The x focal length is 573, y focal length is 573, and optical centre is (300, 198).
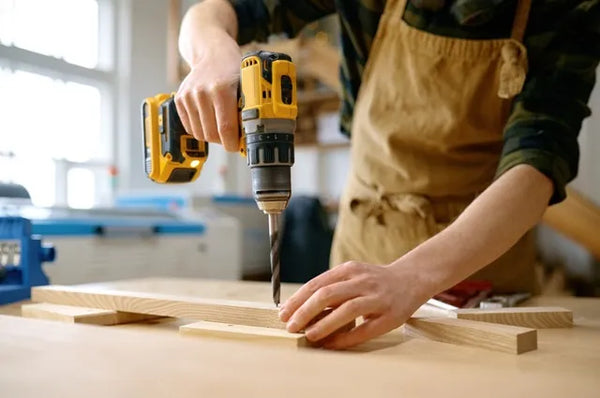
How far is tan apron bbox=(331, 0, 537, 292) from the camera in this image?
1131mm

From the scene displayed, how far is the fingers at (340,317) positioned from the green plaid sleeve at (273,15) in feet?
2.52

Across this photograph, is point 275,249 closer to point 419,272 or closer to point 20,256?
point 419,272

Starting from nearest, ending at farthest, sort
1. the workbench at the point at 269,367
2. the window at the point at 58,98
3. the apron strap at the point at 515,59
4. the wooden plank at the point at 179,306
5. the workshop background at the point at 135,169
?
1. the workbench at the point at 269,367
2. the wooden plank at the point at 179,306
3. the apron strap at the point at 515,59
4. the workshop background at the point at 135,169
5. the window at the point at 58,98

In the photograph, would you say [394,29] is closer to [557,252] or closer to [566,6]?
[566,6]

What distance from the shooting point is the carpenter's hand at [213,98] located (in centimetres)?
87

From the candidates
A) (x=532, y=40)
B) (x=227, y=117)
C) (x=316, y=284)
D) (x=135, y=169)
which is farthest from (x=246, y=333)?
(x=135, y=169)

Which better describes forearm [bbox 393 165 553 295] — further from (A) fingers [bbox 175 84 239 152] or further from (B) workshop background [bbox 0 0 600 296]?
(B) workshop background [bbox 0 0 600 296]

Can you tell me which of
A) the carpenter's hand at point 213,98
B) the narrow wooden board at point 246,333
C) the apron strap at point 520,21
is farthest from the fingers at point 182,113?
the apron strap at point 520,21

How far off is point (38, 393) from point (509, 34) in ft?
3.25

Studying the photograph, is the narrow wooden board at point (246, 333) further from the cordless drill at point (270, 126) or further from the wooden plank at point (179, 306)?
the cordless drill at point (270, 126)

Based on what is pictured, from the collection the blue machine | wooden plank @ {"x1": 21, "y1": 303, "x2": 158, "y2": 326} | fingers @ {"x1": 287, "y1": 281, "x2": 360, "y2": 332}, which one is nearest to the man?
fingers @ {"x1": 287, "y1": 281, "x2": 360, "y2": 332}

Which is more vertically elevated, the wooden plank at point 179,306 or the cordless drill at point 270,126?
the cordless drill at point 270,126

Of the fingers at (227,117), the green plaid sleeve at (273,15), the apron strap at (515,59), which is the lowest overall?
the fingers at (227,117)

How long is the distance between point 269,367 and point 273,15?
2.95 feet
